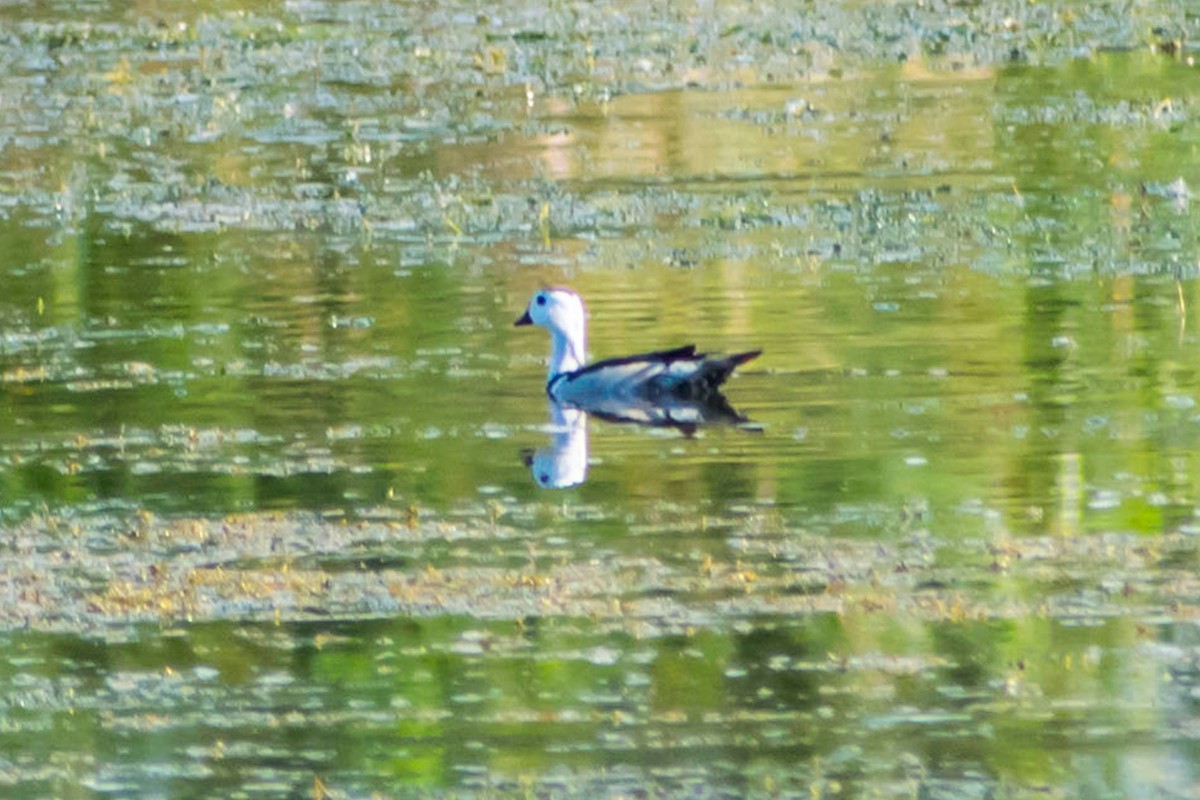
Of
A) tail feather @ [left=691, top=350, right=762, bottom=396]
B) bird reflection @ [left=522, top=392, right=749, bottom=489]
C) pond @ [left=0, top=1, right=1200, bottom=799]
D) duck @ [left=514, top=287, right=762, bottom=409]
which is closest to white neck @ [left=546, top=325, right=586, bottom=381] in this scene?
duck @ [left=514, top=287, right=762, bottom=409]

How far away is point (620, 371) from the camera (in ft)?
35.5

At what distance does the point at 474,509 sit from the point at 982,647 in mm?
2086

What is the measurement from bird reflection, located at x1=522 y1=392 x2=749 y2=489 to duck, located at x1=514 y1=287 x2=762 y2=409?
0.9 inches

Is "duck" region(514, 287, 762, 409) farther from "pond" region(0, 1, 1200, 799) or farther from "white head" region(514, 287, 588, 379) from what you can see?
"pond" region(0, 1, 1200, 799)

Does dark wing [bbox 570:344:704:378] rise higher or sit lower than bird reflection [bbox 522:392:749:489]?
higher

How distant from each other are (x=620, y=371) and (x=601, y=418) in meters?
0.23

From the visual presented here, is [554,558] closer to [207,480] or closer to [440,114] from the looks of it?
[207,480]

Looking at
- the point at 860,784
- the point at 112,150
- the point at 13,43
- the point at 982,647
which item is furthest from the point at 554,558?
the point at 13,43

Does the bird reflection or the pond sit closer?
the pond

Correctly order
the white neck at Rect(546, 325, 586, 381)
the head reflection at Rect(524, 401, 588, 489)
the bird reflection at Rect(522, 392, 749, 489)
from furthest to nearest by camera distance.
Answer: the white neck at Rect(546, 325, 586, 381) < the bird reflection at Rect(522, 392, 749, 489) < the head reflection at Rect(524, 401, 588, 489)

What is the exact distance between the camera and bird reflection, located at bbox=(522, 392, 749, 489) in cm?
960

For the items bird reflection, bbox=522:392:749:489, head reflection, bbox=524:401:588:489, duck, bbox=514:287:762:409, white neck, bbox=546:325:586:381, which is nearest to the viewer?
head reflection, bbox=524:401:588:489

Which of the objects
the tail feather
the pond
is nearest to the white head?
the pond

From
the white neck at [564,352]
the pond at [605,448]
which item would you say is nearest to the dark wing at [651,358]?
the white neck at [564,352]
